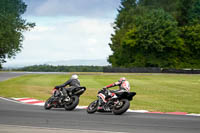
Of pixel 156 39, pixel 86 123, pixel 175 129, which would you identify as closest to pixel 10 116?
pixel 86 123

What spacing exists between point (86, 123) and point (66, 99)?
14.1 ft

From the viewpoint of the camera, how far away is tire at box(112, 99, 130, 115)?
1623cm

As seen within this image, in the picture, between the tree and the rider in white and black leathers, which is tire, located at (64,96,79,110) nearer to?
the rider in white and black leathers

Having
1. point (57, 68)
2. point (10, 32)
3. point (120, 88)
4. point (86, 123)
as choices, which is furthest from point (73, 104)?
point (57, 68)

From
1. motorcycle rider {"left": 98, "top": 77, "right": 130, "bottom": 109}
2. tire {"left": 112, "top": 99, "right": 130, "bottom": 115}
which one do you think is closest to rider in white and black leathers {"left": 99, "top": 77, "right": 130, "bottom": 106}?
motorcycle rider {"left": 98, "top": 77, "right": 130, "bottom": 109}

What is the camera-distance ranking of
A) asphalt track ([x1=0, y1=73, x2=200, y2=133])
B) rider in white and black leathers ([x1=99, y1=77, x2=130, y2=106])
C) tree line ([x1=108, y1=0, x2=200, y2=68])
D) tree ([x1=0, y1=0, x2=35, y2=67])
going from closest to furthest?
asphalt track ([x1=0, y1=73, x2=200, y2=133]) < rider in white and black leathers ([x1=99, y1=77, x2=130, y2=106]) < tree ([x1=0, y1=0, x2=35, y2=67]) < tree line ([x1=108, y1=0, x2=200, y2=68])

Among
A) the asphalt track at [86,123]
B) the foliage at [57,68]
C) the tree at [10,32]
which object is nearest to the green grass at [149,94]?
the asphalt track at [86,123]

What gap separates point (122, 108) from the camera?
16406mm

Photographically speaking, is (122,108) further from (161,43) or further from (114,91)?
(161,43)

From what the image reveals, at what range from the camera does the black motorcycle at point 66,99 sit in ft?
58.4

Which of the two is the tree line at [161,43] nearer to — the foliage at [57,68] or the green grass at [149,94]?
the foliage at [57,68]

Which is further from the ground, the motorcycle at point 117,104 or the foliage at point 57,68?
the foliage at point 57,68

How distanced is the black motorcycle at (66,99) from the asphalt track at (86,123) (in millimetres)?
960

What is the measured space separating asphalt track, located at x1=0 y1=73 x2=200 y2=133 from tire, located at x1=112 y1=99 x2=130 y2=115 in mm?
298
